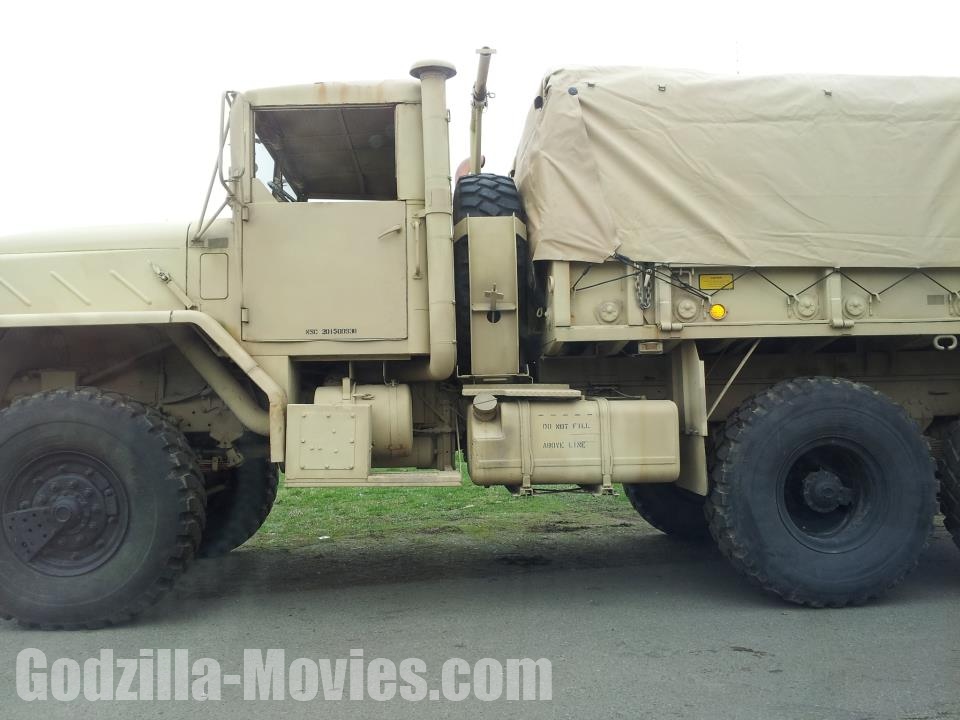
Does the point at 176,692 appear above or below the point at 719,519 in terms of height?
below

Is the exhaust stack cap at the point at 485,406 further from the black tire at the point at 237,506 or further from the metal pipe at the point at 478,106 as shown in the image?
the black tire at the point at 237,506

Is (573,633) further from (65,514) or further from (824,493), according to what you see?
(65,514)

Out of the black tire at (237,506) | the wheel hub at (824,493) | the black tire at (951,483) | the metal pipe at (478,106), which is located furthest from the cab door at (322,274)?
Answer: the black tire at (951,483)

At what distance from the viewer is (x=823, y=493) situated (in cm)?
514

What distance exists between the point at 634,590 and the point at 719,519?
0.83 metres

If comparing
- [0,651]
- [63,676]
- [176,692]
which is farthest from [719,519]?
[0,651]

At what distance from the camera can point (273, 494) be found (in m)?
6.54

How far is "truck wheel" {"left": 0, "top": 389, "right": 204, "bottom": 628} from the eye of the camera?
4699 mm

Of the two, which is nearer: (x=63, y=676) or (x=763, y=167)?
(x=63, y=676)

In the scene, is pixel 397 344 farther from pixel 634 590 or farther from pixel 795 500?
pixel 795 500

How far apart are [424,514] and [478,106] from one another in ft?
14.5

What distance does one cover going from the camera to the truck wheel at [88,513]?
4.70m

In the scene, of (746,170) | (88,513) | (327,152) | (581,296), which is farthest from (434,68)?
(88,513)

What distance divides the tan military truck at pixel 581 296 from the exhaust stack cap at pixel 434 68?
2.3 inches
